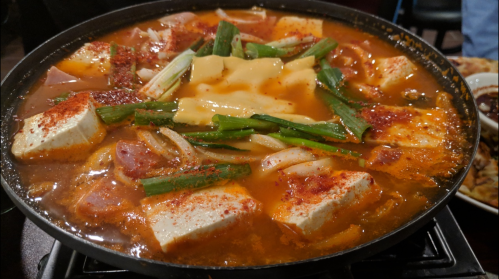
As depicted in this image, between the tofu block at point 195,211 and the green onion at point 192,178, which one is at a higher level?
the green onion at point 192,178

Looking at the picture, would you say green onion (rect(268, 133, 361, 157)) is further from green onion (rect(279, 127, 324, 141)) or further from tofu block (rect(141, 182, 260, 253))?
tofu block (rect(141, 182, 260, 253))

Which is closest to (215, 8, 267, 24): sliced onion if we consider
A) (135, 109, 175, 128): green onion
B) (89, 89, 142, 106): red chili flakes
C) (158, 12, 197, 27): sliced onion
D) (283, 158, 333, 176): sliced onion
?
(158, 12, 197, 27): sliced onion

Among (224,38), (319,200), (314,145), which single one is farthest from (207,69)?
(319,200)

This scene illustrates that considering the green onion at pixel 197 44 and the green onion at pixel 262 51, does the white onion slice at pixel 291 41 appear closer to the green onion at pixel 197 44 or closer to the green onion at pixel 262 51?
the green onion at pixel 262 51

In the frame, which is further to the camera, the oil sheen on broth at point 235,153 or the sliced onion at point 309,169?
the sliced onion at point 309,169

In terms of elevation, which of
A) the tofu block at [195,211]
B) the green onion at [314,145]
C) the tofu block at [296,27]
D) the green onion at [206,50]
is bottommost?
the tofu block at [195,211]

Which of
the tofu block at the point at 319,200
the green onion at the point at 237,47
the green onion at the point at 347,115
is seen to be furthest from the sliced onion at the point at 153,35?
the tofu block at the point at 319,200

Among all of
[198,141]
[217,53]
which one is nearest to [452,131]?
[198,141]
